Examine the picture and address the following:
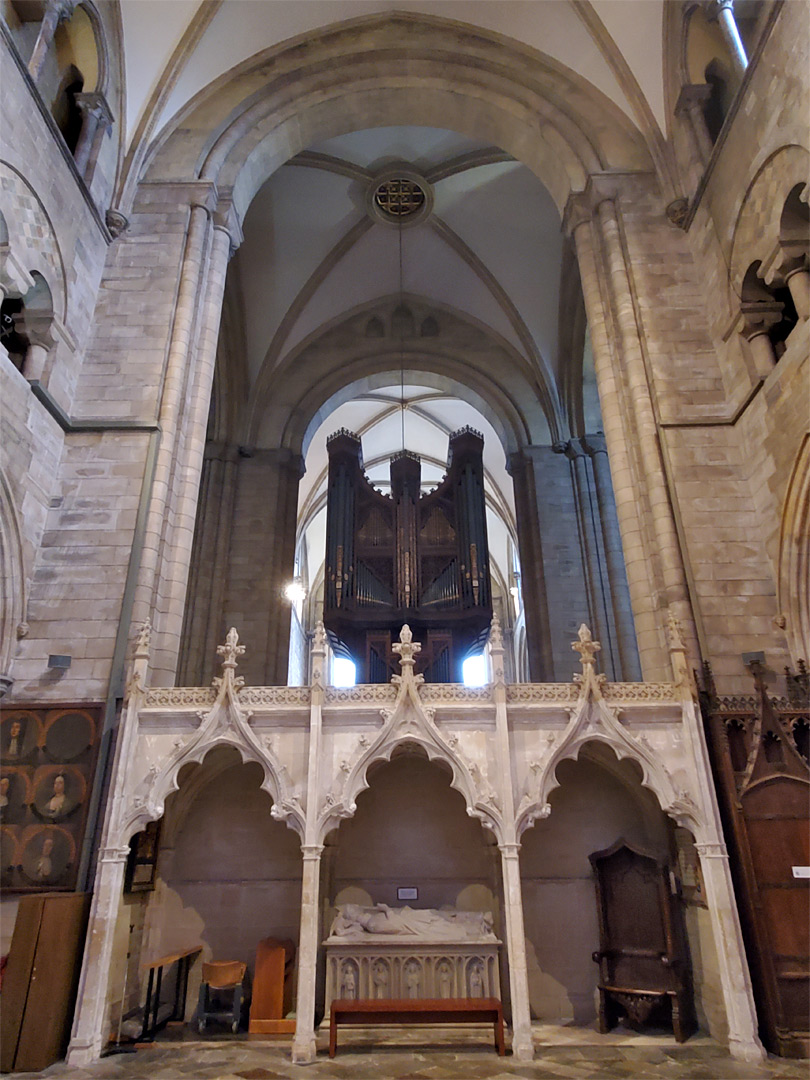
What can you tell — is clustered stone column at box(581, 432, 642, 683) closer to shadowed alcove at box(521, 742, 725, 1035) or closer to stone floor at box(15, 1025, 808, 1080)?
shadowed alcove at box(521, 742, 725, 1035)

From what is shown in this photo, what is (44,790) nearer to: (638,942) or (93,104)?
(638,942)

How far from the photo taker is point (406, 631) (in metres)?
6.71

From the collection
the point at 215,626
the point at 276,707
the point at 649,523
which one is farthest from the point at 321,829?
the point at 215,626

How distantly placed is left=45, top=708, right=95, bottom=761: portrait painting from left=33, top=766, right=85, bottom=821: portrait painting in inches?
5.4

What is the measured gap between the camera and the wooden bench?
546 cm

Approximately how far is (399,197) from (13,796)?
12.7 m

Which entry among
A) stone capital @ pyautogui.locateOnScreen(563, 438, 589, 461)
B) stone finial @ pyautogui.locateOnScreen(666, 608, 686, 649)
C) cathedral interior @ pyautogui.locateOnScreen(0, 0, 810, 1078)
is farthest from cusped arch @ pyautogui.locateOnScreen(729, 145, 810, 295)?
stone capital @ pyautogui.locateOnScreen(563, 438, 589, 461)

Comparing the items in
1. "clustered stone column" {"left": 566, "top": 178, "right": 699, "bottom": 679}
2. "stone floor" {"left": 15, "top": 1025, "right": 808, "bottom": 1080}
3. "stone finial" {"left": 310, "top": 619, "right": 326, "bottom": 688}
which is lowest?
"stone floor" {"left": 15, "top": 1025, "right": 808, "bottom": 1080}

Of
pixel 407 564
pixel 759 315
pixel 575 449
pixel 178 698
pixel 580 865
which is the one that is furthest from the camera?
pixel 575 449

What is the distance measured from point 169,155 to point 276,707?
853 cm

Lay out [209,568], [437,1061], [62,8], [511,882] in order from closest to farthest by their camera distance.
Result: [437,1061]
[511,882]
[62,8]
[209,568]

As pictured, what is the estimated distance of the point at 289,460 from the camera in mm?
14344

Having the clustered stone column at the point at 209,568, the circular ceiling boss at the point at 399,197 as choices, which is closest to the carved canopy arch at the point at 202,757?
the clustered stone column at the point at 209,568

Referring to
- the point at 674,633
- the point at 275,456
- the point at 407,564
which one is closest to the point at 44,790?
the point at 674,633
